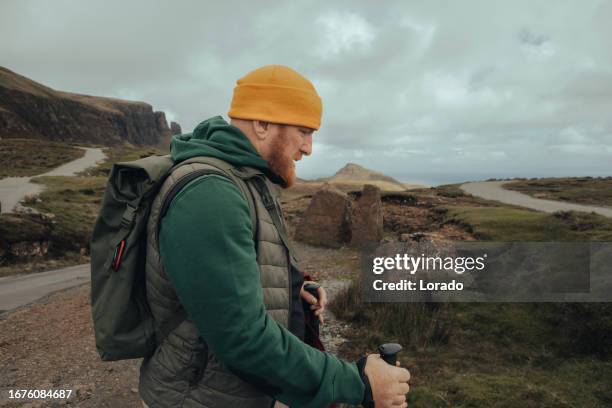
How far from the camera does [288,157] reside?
188cm

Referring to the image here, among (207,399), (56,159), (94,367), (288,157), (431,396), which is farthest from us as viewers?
(56,159)

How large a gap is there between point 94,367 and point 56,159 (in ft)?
174

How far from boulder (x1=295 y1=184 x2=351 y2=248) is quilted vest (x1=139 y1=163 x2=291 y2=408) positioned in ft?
48.5

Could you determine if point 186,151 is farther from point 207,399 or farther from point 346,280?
point 346,280

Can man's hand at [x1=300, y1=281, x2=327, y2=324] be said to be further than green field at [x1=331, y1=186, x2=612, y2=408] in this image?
No

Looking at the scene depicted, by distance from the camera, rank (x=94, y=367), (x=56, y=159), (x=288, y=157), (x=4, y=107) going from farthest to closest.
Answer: (x=4, y=107), (x=56, y=159), (x=94, y=367), (x=288, y=157)

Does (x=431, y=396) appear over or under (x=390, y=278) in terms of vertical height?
under

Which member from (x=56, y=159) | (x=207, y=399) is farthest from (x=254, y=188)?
(x=56, y=159)

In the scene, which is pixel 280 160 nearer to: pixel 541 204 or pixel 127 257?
pixel 127 257

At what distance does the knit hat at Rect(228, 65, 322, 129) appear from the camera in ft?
6.01

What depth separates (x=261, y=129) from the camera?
1.84m

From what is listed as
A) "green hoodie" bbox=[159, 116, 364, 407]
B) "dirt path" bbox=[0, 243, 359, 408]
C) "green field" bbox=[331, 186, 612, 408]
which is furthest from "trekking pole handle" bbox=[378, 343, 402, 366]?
"dirt path" bbox=[0, 243, 359, 408]

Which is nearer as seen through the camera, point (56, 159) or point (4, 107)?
point (56, 159)

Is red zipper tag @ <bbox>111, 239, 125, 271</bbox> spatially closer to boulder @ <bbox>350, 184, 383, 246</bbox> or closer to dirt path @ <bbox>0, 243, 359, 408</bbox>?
dirt path @ <bbox>0, 243, 359, 408</bbox>
